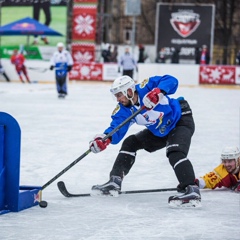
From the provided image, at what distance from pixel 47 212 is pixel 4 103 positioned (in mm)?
10500

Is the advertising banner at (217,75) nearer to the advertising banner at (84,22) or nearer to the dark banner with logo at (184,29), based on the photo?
the dark banner with logo at (184,29)

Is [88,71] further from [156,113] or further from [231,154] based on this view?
[156,113]

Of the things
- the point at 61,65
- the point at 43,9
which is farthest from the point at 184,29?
the point at 61,65

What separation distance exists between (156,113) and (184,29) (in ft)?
75.6

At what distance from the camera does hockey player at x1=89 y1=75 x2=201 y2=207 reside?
5184 mm

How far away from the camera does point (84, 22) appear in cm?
2706

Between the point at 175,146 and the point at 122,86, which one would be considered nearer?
the point at 122,86

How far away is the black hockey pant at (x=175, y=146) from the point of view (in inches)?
207

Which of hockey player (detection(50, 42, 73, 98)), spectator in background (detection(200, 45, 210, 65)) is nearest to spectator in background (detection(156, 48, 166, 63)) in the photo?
spectator in background (detection(200, 45, 210, 65))

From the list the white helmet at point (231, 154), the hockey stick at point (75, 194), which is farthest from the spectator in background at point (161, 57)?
the hockey stick at point (75, 194)

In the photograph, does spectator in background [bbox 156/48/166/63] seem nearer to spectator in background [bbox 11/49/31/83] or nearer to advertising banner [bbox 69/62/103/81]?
advertising banner [bbox 69/62/103/81]

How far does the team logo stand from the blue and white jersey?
22.8 meters

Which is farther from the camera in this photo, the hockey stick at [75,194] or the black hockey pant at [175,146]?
the hockey stick at [75,194]

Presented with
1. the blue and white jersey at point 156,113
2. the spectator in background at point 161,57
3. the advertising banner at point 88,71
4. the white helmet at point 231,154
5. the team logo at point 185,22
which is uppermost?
the team logo at point 185,22
